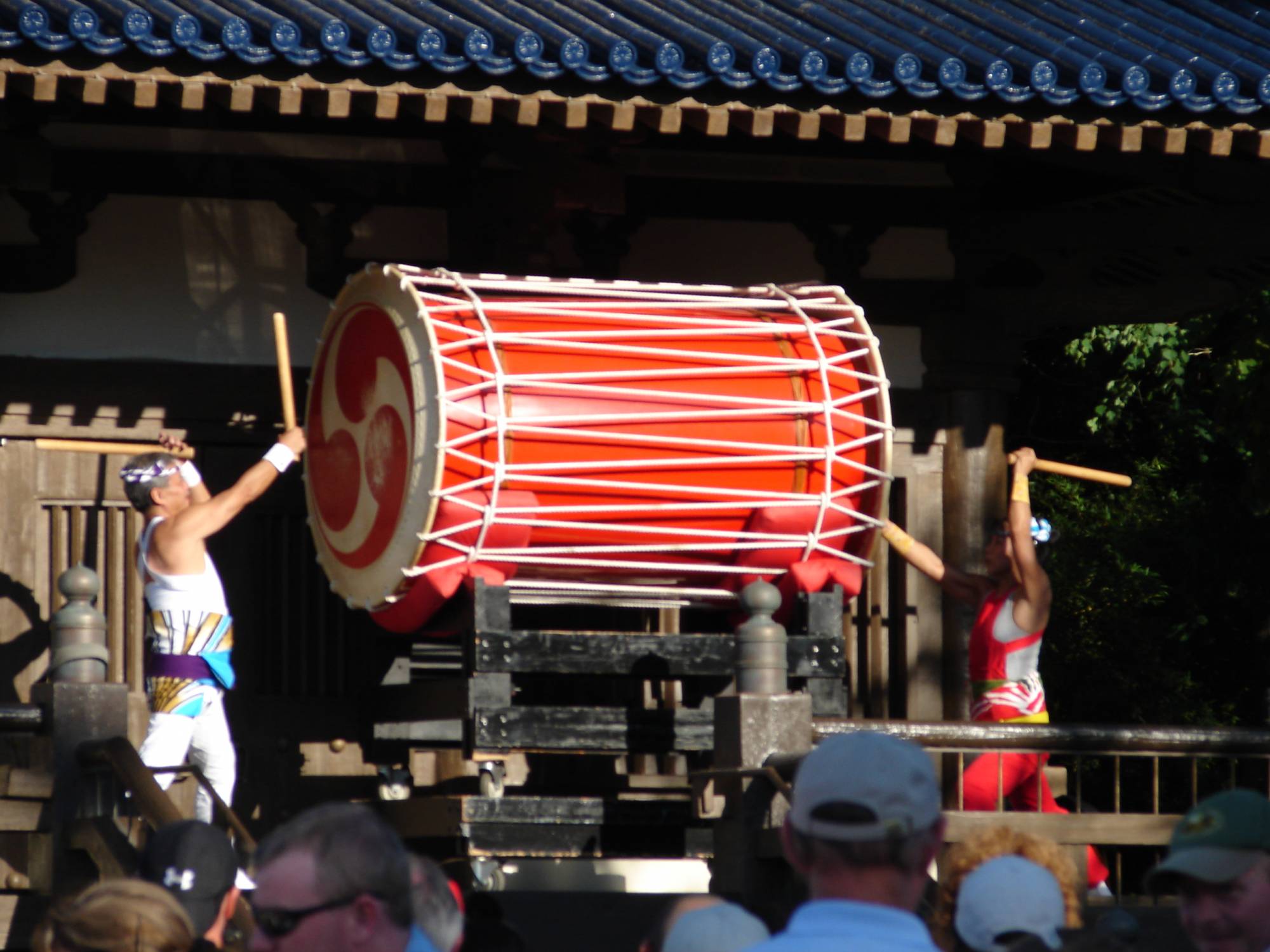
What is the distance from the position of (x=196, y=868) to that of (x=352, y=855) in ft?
3.76

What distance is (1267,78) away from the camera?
6.86 meters

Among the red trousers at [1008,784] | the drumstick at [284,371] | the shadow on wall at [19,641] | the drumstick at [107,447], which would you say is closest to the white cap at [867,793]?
the red trousers at [1008,784]

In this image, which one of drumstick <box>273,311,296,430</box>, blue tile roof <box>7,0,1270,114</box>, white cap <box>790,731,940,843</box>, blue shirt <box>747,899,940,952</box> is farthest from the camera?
drumstick <box>273,311,296,430</box>

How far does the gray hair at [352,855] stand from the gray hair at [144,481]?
429cm

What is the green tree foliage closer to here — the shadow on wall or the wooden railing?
the wooden railing

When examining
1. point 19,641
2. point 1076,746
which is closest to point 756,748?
point 1076,746

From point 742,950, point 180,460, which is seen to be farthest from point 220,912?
point 180,460

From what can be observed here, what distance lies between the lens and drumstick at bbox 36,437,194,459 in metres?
7.09

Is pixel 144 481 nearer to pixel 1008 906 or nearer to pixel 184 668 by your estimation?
pixel 184 668

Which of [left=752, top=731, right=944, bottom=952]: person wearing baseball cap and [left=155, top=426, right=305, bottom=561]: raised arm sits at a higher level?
[left=155, top=426, right=305, bottom=561]: raised arm

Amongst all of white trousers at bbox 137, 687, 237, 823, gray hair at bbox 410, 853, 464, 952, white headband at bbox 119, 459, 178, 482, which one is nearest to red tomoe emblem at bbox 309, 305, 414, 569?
white headband at bbox 119, 459, 178, 482

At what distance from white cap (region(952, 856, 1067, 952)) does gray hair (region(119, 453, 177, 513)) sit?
417 cm

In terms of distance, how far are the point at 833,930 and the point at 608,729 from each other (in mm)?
3989

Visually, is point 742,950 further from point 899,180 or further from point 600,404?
point 899,180
